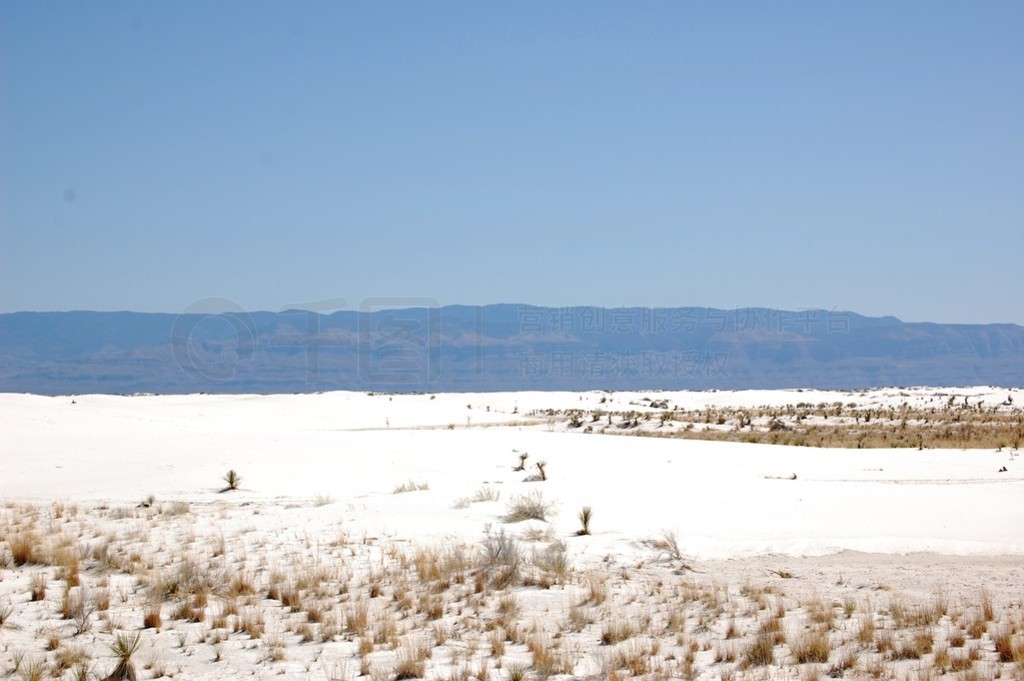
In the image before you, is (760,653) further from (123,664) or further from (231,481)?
(231,481)

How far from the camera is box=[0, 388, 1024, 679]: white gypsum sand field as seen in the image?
6.82m

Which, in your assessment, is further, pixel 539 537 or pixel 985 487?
pixel 985 487

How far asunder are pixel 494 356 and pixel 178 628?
622 feet

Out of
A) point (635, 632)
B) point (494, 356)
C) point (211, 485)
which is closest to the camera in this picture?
point (635, 632)

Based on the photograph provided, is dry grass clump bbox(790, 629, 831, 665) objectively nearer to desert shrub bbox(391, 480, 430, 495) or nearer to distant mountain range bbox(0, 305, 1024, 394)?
desert shrub bbox(391, 480, 430, 495)

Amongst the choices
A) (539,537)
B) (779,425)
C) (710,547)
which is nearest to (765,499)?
(710,547)

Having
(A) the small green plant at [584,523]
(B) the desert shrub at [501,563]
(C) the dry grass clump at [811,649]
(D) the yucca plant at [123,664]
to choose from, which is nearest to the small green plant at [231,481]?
(A) the small green plant at [584,523]

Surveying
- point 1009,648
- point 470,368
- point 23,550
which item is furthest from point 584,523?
point 470,368

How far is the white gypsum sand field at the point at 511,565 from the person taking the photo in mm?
6820

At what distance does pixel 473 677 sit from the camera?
21.0ft

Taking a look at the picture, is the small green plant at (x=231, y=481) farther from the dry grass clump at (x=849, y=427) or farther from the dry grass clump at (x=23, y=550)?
the dry grass clump at (x=849, y=427)

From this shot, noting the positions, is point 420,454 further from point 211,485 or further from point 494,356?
point 494,356

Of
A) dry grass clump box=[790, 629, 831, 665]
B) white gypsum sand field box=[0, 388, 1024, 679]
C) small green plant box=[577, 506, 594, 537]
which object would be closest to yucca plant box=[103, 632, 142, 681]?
white gypsum sand field box=[0, 388, 1024, 679]

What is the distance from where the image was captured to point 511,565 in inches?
367
